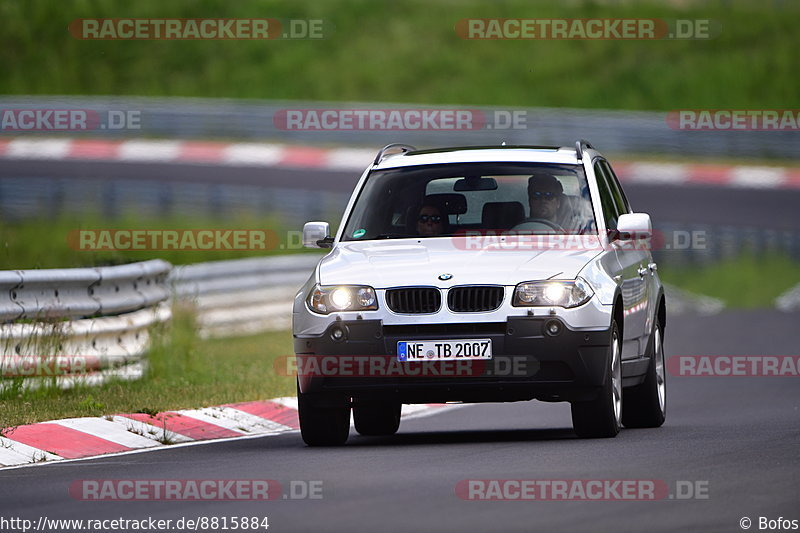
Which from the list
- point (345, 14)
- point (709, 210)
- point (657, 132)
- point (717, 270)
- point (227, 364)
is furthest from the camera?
point (345, 14)

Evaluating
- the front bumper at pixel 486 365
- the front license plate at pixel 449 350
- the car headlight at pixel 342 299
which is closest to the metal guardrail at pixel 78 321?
the car headlight at pixel 342 299

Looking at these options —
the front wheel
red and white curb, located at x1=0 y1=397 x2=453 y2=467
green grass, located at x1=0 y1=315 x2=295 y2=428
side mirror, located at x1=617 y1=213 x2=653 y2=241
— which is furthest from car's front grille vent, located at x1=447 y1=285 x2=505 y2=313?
green grass, located at x1=0 y1=315 x2=295 y2=428

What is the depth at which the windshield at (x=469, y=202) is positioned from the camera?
38.1ft

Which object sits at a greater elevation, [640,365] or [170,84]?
[170,84]

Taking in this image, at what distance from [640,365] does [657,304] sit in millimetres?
1126

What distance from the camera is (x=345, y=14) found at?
47156 mm

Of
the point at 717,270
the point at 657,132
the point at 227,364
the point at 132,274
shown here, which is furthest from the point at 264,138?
the point at 132,274

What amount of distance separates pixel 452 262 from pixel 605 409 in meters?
1.28

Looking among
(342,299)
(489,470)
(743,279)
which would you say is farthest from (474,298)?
(743,279)

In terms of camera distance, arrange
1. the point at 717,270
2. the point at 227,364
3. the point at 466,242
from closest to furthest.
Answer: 1. the point at 466,242
2. the point at 227,364
3. the point at 717,270

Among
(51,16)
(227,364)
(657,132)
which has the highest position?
(51,16)

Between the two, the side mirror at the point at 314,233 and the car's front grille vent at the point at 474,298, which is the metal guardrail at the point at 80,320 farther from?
the car's front grille vent at the point at 474,298

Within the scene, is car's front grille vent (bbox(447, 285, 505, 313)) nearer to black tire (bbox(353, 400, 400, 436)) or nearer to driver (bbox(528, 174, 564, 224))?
driver (bbox(528, 174, 564, 224))

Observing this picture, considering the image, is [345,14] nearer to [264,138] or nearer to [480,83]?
[480,83]
